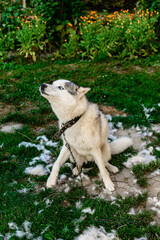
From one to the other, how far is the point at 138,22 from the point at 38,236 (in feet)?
20.3

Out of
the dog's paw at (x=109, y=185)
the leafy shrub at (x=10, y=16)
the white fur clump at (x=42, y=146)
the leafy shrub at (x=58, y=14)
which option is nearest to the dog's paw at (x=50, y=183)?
the white fur clump at (x=42, y=146)

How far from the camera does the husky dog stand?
2527 millimetres

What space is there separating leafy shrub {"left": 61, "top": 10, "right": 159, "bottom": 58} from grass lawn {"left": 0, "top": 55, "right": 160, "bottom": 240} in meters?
0.38

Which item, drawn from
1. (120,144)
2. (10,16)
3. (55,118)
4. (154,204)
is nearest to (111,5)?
(10,16)

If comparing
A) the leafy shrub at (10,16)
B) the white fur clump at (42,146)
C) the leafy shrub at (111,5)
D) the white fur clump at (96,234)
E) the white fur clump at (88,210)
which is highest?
the leafy shrub at (111,5)

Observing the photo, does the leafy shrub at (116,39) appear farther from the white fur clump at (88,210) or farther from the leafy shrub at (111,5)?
the white fur clump at (88,210)

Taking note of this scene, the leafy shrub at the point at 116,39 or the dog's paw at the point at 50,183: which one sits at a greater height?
the leafy shrub at the point at 116,39

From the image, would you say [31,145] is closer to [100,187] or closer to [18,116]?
[18,116]

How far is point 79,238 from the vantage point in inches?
86.1

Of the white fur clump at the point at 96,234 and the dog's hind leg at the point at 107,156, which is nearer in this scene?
the white fur clump at the point at 96,234

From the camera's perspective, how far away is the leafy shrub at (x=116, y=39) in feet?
20.9

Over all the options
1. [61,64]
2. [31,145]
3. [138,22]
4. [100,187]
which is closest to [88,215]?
[100,187]

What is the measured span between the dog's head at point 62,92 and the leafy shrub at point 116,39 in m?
4.13

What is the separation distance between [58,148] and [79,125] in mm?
1227
